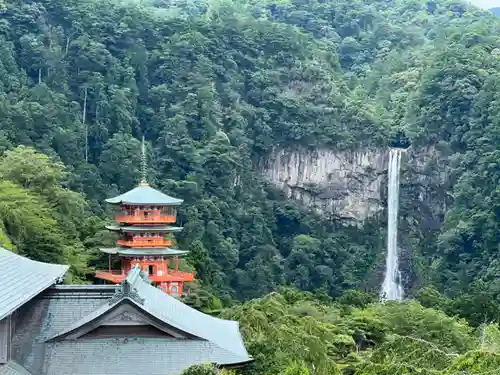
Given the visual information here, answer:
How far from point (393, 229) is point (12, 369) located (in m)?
56.5

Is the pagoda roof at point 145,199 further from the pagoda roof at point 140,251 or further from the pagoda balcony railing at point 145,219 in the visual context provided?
the pagoda roof at point 140,251

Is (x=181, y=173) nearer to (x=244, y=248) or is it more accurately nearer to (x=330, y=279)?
(x=244, y=248)

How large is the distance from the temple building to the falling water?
170 feet

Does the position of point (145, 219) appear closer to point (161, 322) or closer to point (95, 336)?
point (95, 336)

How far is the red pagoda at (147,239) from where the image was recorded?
3678 centimetres

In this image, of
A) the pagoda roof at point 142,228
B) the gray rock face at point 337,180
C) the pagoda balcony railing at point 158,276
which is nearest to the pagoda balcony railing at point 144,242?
the pagoda roof at point 142,228

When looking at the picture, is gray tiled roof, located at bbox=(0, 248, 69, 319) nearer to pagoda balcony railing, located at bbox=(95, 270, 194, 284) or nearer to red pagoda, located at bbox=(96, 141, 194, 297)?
pagoda balcony railing, located at bbox=(95, 270, 194, 284)

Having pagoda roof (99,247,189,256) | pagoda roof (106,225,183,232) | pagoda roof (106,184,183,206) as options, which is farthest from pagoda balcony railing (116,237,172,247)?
pagoda roof (106,184,183,206)

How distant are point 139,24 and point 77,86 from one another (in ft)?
28.8

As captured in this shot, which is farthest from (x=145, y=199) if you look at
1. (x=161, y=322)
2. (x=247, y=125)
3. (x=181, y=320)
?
(x=247, y=125)

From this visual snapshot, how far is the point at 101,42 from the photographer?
219 ft

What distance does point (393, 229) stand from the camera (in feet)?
219

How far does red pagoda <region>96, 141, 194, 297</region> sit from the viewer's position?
36781 mm

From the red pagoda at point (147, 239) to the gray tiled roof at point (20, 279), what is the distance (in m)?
21.8
